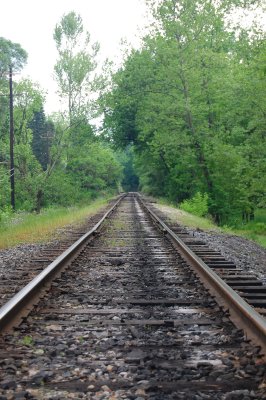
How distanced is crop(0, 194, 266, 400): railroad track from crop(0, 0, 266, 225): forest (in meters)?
17.7

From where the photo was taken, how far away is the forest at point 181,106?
79.5 ft

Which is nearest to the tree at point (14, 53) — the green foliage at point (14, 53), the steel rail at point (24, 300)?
the green foliage at point (14, 53)

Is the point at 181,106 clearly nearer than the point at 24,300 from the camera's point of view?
No

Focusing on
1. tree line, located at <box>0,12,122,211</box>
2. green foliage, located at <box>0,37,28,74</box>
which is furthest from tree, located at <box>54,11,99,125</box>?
green foliage, located at <box>0,37,28,74</box>

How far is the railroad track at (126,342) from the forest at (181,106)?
17.7 metres

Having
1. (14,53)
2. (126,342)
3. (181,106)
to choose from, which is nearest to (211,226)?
(181,106)

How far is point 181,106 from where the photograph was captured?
92.2ft

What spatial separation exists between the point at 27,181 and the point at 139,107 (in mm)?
10890

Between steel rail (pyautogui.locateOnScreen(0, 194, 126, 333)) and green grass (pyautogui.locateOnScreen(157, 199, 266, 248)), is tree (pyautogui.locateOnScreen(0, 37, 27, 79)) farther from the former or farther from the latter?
steel rail (pyautogui.locateOnScreen(0, 194, 126, 333))

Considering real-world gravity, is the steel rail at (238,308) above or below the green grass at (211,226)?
above

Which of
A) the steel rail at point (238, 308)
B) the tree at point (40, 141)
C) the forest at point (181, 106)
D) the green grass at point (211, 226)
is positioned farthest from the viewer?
the tree at point (40, 141)

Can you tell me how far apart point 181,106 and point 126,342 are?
25503mm

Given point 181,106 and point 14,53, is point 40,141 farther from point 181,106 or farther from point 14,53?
point 181,106

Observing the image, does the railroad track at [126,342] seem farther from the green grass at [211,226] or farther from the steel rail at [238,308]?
the green grass at [211,226]
